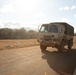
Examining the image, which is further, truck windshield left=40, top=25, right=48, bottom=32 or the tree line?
the tree line

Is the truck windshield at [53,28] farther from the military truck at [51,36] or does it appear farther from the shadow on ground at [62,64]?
the shadow on ground at [62,64]

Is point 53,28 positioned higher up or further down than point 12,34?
higher up

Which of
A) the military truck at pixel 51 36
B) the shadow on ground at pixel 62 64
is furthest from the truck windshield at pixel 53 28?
the shadow on ground at pixel 62 64

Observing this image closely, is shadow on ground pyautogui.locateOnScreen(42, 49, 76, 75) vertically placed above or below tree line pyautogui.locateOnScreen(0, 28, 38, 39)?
below

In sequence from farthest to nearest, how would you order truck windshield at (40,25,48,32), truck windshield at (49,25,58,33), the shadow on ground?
truck windshield at (40,25,48,32) → truck windshield at (49,25,58,33) → the shadow on ground

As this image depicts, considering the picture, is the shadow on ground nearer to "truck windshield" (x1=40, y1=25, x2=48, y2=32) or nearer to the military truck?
the military truck

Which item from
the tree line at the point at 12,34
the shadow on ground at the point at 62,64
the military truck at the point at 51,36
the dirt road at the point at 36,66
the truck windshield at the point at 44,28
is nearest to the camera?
the dirt road at the point at 36,66

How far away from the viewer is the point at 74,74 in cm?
782

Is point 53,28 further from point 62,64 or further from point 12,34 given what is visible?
point 12,34

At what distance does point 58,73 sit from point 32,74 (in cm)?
126

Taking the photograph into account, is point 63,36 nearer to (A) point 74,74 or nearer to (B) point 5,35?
(A) point 74,74

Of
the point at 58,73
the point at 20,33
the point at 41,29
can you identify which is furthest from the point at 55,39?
the point at 20,33

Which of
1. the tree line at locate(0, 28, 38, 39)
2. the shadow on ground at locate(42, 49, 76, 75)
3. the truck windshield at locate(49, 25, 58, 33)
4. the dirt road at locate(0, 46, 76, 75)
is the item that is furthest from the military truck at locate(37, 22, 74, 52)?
the tree line at locate(0, 28, 38, 39)

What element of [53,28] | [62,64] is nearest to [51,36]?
[53,28]
